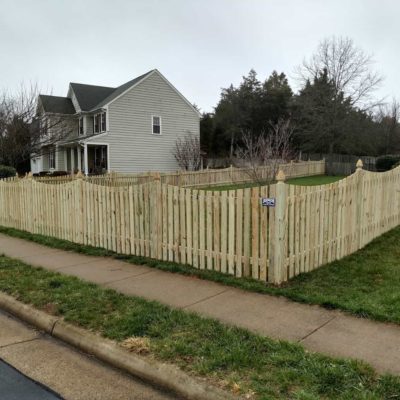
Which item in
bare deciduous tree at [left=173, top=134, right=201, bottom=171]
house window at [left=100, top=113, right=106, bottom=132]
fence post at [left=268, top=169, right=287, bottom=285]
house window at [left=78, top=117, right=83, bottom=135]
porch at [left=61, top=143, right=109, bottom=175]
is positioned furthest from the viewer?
house window at [left=78, top=117, right=83, bottom=135]

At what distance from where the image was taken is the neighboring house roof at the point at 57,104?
29.9m

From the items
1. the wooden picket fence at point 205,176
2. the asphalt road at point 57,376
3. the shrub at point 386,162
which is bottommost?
the asphalt road at point 57,376

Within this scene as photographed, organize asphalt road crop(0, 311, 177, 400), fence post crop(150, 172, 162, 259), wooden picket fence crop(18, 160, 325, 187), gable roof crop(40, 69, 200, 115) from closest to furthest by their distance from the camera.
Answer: asphalt road crop(0, 311, 177, 400) → fence post crop(150, 172, 162, 259) → wooden picket fence crop(18, 160, 325, 187) → gable roof crop(40, 69, 200, 115)

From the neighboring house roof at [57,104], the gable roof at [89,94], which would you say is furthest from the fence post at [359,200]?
the gable roof at [89,94]

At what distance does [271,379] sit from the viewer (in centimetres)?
312

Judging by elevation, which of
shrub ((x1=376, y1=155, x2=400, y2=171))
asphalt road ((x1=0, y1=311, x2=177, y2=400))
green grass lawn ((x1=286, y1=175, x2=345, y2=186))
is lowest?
asphalt road ((x1=0, y1=311, x2=177, y2=400))

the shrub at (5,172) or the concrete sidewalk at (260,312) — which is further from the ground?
the shrub at (5,172)

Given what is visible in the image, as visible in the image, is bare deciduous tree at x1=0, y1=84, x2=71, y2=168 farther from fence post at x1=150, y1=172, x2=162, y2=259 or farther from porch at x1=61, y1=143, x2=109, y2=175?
fence post at x1=150, y1=172, x2=162, y2=259

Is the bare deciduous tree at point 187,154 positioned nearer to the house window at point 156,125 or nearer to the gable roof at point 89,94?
the house window at point 156,125

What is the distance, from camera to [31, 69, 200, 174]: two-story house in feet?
94.6

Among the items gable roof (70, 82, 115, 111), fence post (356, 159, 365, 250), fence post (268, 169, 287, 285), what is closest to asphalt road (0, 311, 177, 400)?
fence post (268, 169, 287, 285)

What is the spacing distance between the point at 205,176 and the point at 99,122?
427 inches

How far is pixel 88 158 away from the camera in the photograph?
3155 cm

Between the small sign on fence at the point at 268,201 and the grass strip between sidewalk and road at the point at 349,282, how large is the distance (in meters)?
1.09
